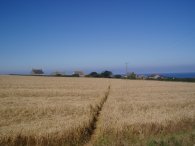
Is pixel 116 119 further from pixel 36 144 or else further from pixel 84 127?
pixel 36 144

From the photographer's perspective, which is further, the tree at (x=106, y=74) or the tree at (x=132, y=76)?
the tree at (x=106, y=74)

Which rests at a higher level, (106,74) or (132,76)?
(106,74)

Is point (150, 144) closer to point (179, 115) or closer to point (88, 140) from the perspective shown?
point (88, 140)

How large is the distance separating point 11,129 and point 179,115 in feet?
37.1

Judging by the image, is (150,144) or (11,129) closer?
(150,144)

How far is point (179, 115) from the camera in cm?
1775

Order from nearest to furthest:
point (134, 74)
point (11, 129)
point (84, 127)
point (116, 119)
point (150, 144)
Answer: point (150, 144), point (11, 129), point (84, 127), point (116, 119), point (134, 74)

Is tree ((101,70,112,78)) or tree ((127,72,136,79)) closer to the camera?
tree ((127,72,136,79))

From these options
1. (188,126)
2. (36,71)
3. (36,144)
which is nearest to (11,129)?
(36,144)

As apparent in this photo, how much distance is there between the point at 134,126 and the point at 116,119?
1505 millimetres

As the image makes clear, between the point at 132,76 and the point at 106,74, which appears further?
the point at 106,74

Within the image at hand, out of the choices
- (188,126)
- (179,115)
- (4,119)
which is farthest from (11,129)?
(179,115)

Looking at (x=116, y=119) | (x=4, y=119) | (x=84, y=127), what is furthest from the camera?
(x=116, y=119)

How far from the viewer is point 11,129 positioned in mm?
11906
